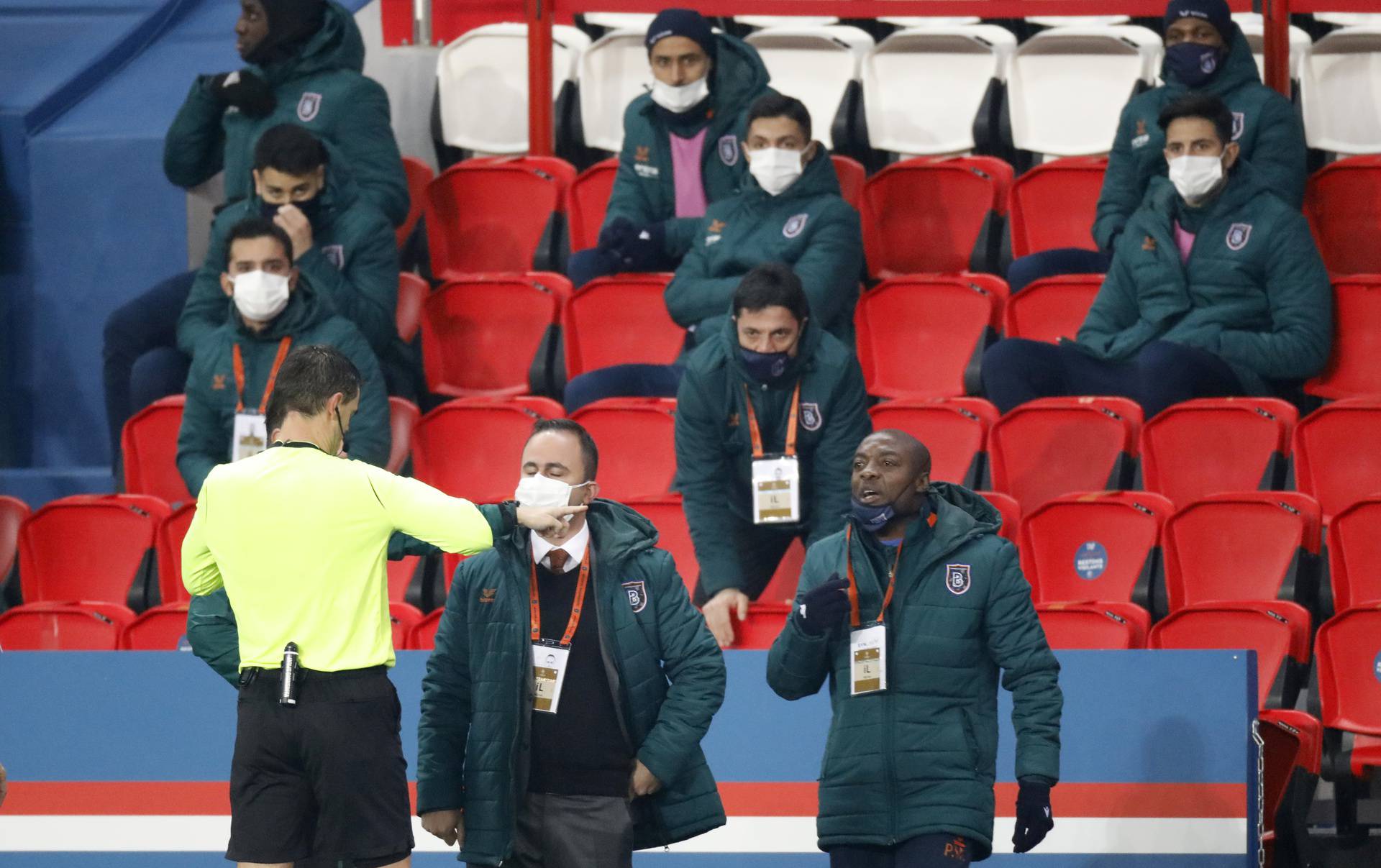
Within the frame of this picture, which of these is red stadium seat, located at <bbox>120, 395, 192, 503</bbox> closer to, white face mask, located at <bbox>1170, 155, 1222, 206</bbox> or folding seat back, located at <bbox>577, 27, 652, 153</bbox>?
folding seat back, located at <bbox>577, 27, 652, 153</bbox>

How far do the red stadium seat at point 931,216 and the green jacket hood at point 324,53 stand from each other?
2085mm

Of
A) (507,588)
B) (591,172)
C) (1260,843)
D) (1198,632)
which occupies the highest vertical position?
(591,172)

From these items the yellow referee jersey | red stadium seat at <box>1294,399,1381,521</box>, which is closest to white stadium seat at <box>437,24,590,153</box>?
red stadium seat at <box>1294,399,1381,521</box>

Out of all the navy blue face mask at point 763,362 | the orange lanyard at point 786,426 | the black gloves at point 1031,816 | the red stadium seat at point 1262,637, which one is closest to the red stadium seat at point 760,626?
the orange lanyard at point 786,426

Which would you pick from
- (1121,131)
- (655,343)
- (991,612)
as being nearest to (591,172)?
(655,343)

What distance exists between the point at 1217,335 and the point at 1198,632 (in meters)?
1.46

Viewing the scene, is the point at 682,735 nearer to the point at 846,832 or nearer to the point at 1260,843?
the point at 846,832

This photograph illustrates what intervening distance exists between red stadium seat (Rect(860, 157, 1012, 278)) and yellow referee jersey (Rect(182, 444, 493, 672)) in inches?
164

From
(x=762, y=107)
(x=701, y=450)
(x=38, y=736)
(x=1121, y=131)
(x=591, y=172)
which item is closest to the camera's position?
(x=38, y=736)

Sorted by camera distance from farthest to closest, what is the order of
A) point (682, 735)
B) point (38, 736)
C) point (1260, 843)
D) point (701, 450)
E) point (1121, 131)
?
1. point (1121, 131)
2. point (701, 450)
3. point (38, 736)
4. point (1260, 843)
5. point (682, 735)

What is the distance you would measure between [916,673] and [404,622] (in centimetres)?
207

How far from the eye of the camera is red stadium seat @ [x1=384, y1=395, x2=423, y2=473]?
23.9 feet

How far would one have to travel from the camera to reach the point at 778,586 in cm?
666

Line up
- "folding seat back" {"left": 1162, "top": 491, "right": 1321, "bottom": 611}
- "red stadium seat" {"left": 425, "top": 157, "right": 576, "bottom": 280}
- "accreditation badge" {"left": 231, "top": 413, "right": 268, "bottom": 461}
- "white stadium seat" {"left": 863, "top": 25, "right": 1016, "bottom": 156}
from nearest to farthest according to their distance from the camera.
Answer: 1. "folding seat back" {"left": 1162, "top": 491, "right": 1321, "bottom": 611}
2. "accreditation badge" {"left": 231, "top": 413, "right": 268, "bottom": 461}
3. "red stadium seat" {"left": 425, "top": 157, "right": 576, "bottom": 280}
4. "white stadium seat" {"left": 863, "top": 25, "right": 1016, "bottom": 156}
